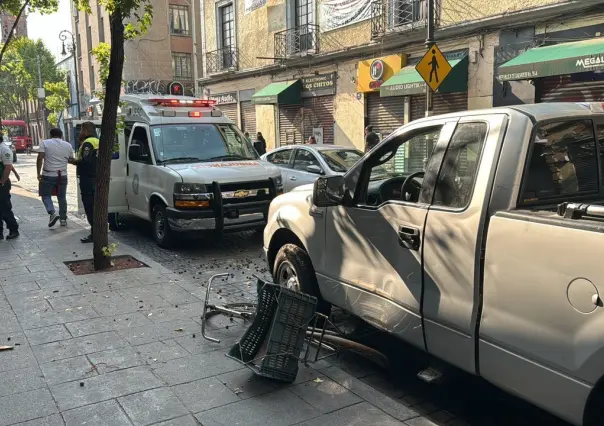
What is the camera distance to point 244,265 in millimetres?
7574

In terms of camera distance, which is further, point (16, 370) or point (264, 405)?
point (16, 370)

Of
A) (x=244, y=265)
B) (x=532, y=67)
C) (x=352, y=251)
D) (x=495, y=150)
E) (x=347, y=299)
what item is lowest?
(x=244, y=265)

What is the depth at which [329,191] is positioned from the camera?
14.1 ft

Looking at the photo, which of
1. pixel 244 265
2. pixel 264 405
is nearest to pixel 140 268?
pixel 244 265

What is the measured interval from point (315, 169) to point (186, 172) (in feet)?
10.4

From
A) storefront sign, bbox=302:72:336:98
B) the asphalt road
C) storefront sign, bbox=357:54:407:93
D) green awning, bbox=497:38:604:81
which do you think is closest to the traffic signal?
storefront sign, bbox=357:54:407:93

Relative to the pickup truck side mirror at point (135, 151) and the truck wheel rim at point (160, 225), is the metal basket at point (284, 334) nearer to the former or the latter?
the truck wheel rim at point (160, 225)

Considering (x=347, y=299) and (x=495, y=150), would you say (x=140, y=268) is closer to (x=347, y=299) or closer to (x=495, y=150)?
(x=347, y=299)

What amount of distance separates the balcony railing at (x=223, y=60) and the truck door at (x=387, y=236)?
21.6 metres

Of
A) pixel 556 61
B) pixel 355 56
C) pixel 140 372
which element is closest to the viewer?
pixel 140 372

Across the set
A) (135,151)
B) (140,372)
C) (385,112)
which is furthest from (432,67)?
(140,372)

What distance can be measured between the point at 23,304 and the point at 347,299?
11.5ft

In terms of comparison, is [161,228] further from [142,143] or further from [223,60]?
[223,60]

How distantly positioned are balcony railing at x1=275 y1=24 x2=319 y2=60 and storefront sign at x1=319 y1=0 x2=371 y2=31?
0.54 meters
